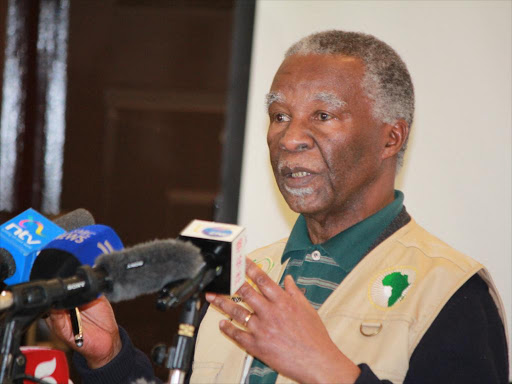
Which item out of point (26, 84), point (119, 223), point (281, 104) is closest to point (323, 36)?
point (281, 104)

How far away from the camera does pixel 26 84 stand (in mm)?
3279

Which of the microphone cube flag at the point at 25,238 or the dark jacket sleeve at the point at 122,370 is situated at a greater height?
the microphone cube flag at the point at 25,238

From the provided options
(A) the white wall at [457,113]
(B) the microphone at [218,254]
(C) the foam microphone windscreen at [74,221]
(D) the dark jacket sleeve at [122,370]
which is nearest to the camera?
(B) the microphone at [218,254]

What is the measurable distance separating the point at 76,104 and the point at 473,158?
1.70 meters

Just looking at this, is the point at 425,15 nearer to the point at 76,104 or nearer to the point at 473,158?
the point at 473,158

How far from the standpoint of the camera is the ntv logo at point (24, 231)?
5.10 ft

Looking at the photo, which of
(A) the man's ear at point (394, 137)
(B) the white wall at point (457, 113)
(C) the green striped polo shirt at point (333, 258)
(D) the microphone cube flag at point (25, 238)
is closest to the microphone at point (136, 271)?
(D) the microphone cube flag at point (25, 238)

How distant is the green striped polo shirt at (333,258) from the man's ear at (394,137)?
12 centimetres

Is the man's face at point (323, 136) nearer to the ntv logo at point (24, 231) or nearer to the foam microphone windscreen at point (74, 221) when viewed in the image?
the foam microphone windscreen at point (74, 221)

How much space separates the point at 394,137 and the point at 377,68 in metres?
0.19

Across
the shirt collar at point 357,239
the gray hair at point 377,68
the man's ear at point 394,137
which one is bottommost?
the shirt collar at point 357,239

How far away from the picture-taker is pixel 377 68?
1889mm

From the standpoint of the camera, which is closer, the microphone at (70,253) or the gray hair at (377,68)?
the microphone at (70,253)

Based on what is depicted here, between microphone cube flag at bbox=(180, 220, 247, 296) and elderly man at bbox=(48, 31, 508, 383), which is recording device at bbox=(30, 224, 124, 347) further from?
elderly man at bbox=(48, 31, 508, 383)
